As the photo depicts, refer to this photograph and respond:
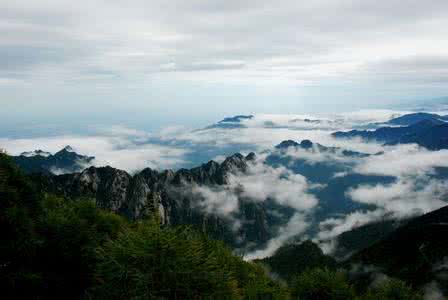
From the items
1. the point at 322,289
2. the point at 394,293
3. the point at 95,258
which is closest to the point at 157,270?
the point at 95,258

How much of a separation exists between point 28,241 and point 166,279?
Result: 14573 millimetres

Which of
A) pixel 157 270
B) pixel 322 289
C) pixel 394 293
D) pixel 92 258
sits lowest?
pixel 394 293

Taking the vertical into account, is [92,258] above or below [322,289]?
above

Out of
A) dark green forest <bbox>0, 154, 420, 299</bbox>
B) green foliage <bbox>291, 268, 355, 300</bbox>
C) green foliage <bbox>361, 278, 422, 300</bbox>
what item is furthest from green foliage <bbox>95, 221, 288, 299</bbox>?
green foliage <bbox>361, 278, 422, 300</bbox>

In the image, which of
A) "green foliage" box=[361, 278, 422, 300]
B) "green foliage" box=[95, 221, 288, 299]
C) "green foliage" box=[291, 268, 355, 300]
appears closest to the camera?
"green foliage" box=[95, 221, 288, 299]

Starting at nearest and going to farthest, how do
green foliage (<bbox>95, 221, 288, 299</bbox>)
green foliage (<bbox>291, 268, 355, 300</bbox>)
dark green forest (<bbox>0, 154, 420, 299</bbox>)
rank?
green foliage (<bbox>95, 221, 288, 299</bbox>) → dark green forest (<bbox>0, 154, 420, 299</bbox>) → green foliage (<bbox>291, 268, 355, 300</bbox>)

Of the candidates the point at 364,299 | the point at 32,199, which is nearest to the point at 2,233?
the point at 32,199

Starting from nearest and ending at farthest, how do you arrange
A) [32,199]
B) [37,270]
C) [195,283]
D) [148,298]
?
[148,298]
[195,283]
[37,270]
[32,199]

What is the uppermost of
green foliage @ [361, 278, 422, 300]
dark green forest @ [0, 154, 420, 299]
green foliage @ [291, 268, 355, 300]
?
dark green forest @ [0, 154, 420, 299]

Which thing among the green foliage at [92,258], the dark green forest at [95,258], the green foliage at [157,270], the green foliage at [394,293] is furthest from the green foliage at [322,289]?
the green foliage at [157,270]

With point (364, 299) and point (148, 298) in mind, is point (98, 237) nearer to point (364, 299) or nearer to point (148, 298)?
point (148, 298)

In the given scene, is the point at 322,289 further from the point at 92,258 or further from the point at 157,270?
the point at 157,270

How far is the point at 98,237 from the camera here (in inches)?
1727

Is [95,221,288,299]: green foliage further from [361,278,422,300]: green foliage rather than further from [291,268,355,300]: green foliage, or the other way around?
[361,278,422,300]: green foliage
